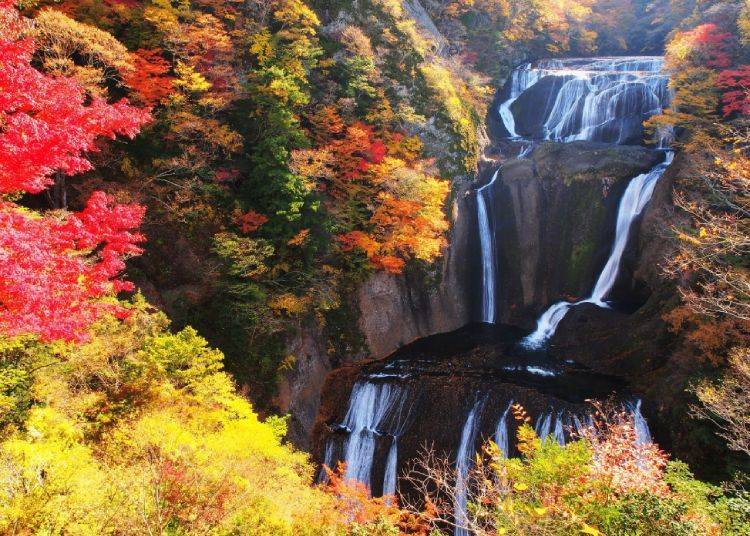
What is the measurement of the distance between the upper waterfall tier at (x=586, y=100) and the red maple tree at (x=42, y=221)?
27.2 m

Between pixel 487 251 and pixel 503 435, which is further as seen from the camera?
pixel 487 251

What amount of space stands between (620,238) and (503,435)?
46.3ft

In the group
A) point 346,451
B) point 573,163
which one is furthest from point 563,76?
point 346,451

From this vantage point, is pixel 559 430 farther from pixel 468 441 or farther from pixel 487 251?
pixel 487 251

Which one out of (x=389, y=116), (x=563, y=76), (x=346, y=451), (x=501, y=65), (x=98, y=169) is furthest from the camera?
(x=501, y=65)

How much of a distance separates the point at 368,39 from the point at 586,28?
3006cm

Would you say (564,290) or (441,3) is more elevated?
(441,3)

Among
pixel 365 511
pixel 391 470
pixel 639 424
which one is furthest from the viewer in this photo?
pixel 391 470

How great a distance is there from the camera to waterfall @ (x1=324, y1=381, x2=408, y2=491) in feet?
49.9

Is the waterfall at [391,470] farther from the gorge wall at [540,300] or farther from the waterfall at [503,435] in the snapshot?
the waterfall at [503,435]

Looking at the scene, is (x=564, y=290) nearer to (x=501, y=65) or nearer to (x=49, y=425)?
(x=501, y=65)

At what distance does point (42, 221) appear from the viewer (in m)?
8.66

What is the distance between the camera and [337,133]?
18016mm

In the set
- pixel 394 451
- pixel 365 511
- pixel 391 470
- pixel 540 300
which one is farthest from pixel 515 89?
pixel 365 511
